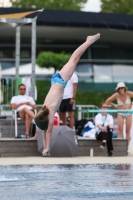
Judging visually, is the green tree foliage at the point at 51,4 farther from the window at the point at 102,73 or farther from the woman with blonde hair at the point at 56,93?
the woman with blonde hair at the point at 56,93

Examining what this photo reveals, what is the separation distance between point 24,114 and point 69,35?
2341 centimetres

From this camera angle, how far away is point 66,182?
9.36 metres

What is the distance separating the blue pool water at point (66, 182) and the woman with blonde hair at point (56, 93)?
808mm

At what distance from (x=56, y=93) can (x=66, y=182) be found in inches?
142

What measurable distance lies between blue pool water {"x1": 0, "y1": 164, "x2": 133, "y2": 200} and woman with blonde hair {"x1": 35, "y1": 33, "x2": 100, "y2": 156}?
81 cm

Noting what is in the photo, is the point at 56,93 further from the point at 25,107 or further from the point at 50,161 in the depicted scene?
the point at 25,107

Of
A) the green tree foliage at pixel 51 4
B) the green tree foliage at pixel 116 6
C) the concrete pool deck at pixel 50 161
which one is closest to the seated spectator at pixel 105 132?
the concrete pool deck at pixel 50 161

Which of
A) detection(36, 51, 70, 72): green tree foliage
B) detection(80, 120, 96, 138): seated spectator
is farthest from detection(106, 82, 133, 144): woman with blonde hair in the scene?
detection(36, 51, 70, 72): green tree foliage

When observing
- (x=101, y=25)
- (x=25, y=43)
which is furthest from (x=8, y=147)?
(x=25, y=43)

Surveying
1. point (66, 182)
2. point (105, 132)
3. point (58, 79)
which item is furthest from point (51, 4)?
point (66, 182)

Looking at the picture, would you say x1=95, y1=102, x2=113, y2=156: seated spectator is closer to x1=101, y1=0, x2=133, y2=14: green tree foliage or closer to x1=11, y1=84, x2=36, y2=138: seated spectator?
x1=11, y1=84, x2=36, y2=138: seated spectator

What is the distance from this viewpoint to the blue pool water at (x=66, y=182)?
309 inches

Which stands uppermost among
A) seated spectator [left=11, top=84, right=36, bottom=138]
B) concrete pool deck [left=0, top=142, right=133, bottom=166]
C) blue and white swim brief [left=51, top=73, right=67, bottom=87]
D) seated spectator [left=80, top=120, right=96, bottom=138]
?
blue and white swim brief [left=51, top=73, right=67, bottom=87]

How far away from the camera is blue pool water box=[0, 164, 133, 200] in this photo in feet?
25.8
